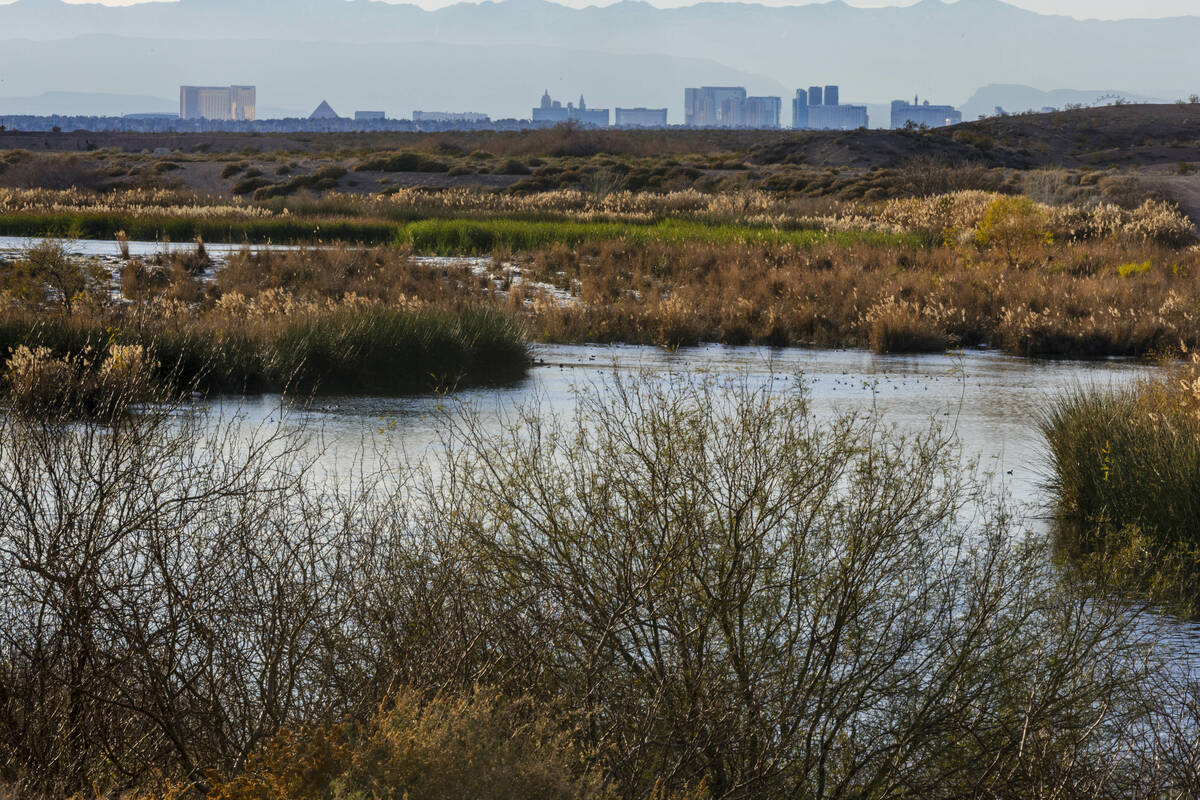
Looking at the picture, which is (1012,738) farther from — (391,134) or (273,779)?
(391,134)

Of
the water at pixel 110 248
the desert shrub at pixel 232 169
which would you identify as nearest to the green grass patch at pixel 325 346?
the water at pixel 110 248

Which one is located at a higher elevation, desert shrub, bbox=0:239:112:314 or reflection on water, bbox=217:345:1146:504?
desert shrub, bbox=0:239:112:314

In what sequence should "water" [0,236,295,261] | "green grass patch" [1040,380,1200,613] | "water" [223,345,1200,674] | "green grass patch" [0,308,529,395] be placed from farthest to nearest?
"water" [0,236,295,261] < "green grass patch" [0,308,529,395] < "water" [223,345,1200,674] < "green grass patch" [1040,380,1200,613]

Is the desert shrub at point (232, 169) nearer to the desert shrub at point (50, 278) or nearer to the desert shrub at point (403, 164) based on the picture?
the desert shrub at point (403, 164)

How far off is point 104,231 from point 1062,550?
3135cm

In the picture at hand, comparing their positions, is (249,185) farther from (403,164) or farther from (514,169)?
(514,169)

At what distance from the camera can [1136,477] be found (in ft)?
32.1

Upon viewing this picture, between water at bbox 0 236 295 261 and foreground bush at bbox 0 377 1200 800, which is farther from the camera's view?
water at bbox 0 236 295 261

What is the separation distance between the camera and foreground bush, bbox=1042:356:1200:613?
8688 millimetres

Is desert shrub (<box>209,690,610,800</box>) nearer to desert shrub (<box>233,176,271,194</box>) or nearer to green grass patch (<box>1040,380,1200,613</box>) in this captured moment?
green grass patch (<box>1040,380,1200,613</box>)

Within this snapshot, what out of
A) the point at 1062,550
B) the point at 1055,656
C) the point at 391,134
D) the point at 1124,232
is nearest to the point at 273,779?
the point at 1055,656

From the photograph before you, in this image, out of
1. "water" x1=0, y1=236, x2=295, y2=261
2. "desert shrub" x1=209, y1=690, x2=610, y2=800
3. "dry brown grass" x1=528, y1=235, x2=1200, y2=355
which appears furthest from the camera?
"water" x1=0, y1=236, x2=295, y2=261

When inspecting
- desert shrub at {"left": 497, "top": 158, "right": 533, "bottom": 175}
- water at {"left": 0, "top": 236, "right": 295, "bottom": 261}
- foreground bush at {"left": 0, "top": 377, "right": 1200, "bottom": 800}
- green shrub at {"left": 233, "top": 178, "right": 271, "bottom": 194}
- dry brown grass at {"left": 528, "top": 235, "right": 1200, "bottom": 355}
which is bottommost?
foreground bush at {"left": 0, "top": 377, "right": 1200, "bottom": 800}

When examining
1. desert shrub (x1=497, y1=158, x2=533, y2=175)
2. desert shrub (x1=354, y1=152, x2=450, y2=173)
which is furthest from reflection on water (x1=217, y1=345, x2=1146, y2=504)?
desert shrub (x1=497, y1=158, x2=533, y2=175)
